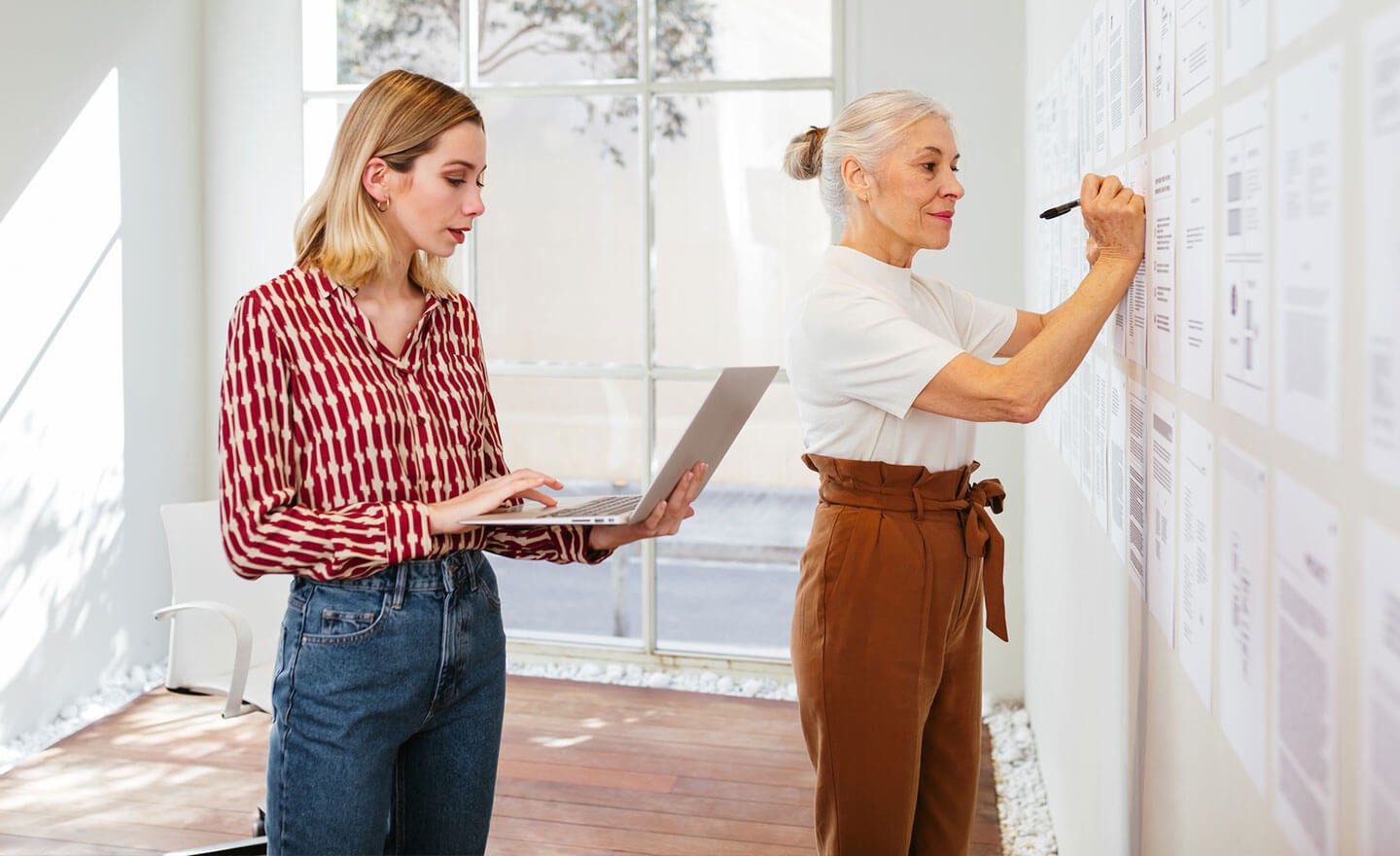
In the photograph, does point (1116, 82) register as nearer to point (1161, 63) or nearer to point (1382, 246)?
point (1161, 63)

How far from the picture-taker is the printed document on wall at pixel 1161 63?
59.8 inches

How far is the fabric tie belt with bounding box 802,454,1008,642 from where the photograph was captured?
6.32 ft

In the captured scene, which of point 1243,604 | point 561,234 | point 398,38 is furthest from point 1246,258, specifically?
A: point 398,38

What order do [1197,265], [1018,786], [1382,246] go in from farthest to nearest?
1. [1018,786]
2. [1197,265]
3. [1382,246]

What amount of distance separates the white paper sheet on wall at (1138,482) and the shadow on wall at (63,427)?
132 inches

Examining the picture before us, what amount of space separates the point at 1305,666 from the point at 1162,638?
2.11ft

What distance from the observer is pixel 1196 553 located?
1403mm

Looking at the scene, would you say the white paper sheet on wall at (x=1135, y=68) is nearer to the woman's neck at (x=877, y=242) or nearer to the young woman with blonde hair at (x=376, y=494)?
the woman's neck at (x=877, y=242)

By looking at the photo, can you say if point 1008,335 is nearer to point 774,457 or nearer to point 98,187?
point 774,457

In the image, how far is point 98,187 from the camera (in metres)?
4.18

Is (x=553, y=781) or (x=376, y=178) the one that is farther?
(x=553, y=781)

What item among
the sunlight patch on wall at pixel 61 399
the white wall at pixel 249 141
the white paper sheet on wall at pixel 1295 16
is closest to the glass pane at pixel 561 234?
the white wall at pixel 249 141

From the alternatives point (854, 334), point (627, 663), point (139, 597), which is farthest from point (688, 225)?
point (854, 334)

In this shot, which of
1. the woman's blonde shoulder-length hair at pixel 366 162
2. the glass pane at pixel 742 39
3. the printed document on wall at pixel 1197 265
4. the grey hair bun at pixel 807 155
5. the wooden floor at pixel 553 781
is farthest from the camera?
the glass pane at pixel 742 39
